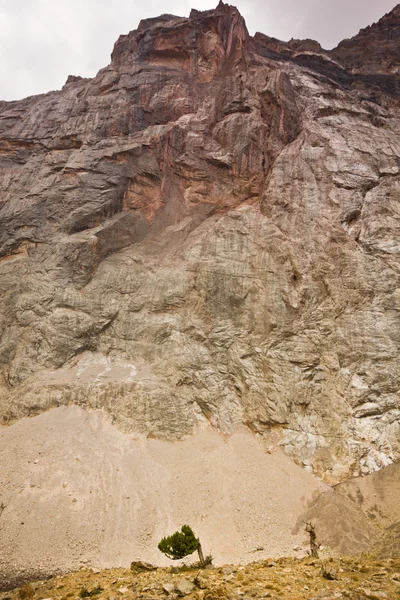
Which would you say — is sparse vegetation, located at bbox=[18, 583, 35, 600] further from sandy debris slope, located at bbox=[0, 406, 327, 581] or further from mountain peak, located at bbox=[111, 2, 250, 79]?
mountain peak, located at bbox=[111, 2, 250, 79]

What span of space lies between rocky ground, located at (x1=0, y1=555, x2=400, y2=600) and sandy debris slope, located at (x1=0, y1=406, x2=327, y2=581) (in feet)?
18.6

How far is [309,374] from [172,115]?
44171 mm

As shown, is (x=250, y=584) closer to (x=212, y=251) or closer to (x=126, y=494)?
(x=126, y=494)

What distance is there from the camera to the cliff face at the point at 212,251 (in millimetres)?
36312

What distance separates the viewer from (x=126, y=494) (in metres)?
29.7

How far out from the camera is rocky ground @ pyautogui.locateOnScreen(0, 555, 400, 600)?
12.9m

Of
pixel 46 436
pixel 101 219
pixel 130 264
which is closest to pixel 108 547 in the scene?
pixel 46 436

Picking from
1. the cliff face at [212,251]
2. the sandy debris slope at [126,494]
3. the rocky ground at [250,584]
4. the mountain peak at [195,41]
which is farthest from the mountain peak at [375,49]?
the rocky ground at [250,584]

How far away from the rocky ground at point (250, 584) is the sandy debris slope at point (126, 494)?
18.6ft

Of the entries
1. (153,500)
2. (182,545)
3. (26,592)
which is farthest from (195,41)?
(26,592)

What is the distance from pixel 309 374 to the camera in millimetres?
36656

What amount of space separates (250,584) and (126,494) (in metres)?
17.6

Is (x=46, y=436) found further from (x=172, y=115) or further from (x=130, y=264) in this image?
(x=172, y=115)

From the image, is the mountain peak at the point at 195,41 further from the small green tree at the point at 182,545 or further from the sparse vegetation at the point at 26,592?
the sparse vegetation at the point at 26,592
